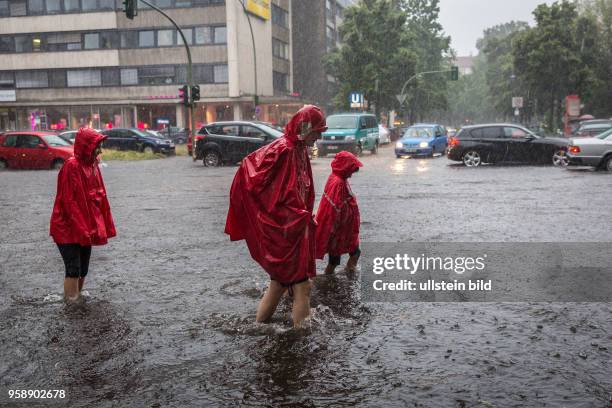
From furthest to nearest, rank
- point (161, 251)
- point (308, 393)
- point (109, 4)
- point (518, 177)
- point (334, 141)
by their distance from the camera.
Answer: point (109, 4), point (334, 141), point (518, 177), point (161, 251), point (308, 393)

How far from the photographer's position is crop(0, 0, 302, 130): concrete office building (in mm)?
50562

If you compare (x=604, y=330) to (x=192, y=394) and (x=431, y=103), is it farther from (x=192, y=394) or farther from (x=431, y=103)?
(x=431, y=103)

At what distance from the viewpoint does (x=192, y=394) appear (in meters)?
3.67

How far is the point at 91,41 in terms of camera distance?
174ft

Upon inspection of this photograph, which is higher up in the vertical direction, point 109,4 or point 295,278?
point 109,4

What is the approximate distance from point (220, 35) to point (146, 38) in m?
6.47

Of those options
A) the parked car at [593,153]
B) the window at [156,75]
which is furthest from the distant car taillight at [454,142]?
the window at [156,75]

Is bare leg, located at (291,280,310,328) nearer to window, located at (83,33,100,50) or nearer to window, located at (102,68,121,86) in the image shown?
window, located at (102,68,121,86)

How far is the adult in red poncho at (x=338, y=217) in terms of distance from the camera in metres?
6.23

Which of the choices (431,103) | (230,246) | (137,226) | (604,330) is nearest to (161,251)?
(230,246)

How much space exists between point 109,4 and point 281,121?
17.2m

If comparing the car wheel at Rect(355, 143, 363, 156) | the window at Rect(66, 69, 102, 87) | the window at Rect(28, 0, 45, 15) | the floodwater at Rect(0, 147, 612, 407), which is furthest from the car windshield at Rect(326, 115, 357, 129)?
the window at Rect(28, 0, 45, 15)

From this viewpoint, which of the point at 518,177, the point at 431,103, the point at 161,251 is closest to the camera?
the point at 161,251

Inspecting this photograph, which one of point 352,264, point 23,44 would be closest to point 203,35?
point 23,44
